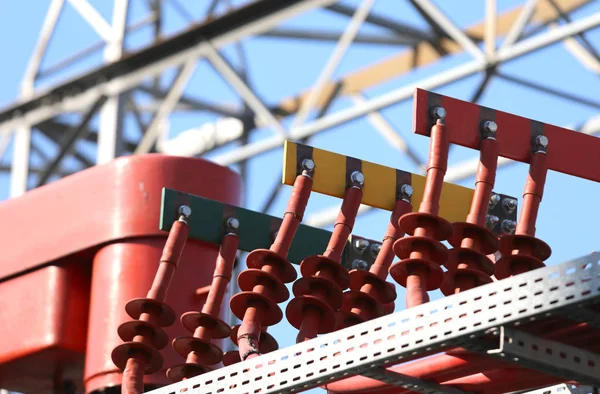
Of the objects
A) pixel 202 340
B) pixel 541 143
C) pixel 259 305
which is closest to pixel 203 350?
pixel 202 340

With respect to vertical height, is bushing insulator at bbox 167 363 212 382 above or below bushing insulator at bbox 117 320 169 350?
below

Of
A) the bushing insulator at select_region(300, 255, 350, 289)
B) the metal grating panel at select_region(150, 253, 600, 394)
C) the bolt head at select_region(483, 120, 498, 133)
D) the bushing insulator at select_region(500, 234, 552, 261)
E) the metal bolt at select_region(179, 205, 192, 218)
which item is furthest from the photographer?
the metal bolt at select_region(179, 205, 192, 218)

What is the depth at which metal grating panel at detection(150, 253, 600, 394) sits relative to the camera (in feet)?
14.0

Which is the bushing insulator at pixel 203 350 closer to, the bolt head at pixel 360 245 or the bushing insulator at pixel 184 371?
the bushing insulator at pixel 184 371

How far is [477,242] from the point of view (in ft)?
17.3

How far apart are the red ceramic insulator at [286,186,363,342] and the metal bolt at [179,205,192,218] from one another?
2.88 feet

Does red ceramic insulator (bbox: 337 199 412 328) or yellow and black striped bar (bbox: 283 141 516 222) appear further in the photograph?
yellow and black striped bar (bbox: 283 141 516 222)

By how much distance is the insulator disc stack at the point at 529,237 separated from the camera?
5223 millimetres

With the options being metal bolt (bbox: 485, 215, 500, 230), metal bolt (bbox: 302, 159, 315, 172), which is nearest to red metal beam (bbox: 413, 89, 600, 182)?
metal bolt (bbox: 485, 215, 500, 230)

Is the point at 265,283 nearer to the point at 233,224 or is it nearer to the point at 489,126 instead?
the point at 233,224

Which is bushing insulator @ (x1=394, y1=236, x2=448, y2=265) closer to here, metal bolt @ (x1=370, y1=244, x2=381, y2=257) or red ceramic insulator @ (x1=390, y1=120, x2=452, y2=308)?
red ceramic insulator @ (x1=390, y1=120, x2=452, y2=308)

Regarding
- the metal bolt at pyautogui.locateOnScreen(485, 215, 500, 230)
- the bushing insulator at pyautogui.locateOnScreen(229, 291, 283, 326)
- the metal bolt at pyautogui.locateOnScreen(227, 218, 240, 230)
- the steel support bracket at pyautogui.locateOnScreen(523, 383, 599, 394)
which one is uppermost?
the metal bolt at pyautogui.locateOnScreen(227, 218, 240, 230)

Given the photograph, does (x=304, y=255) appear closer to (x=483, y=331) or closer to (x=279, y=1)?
(x=483, y=331)

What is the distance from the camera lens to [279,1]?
1026 cm
